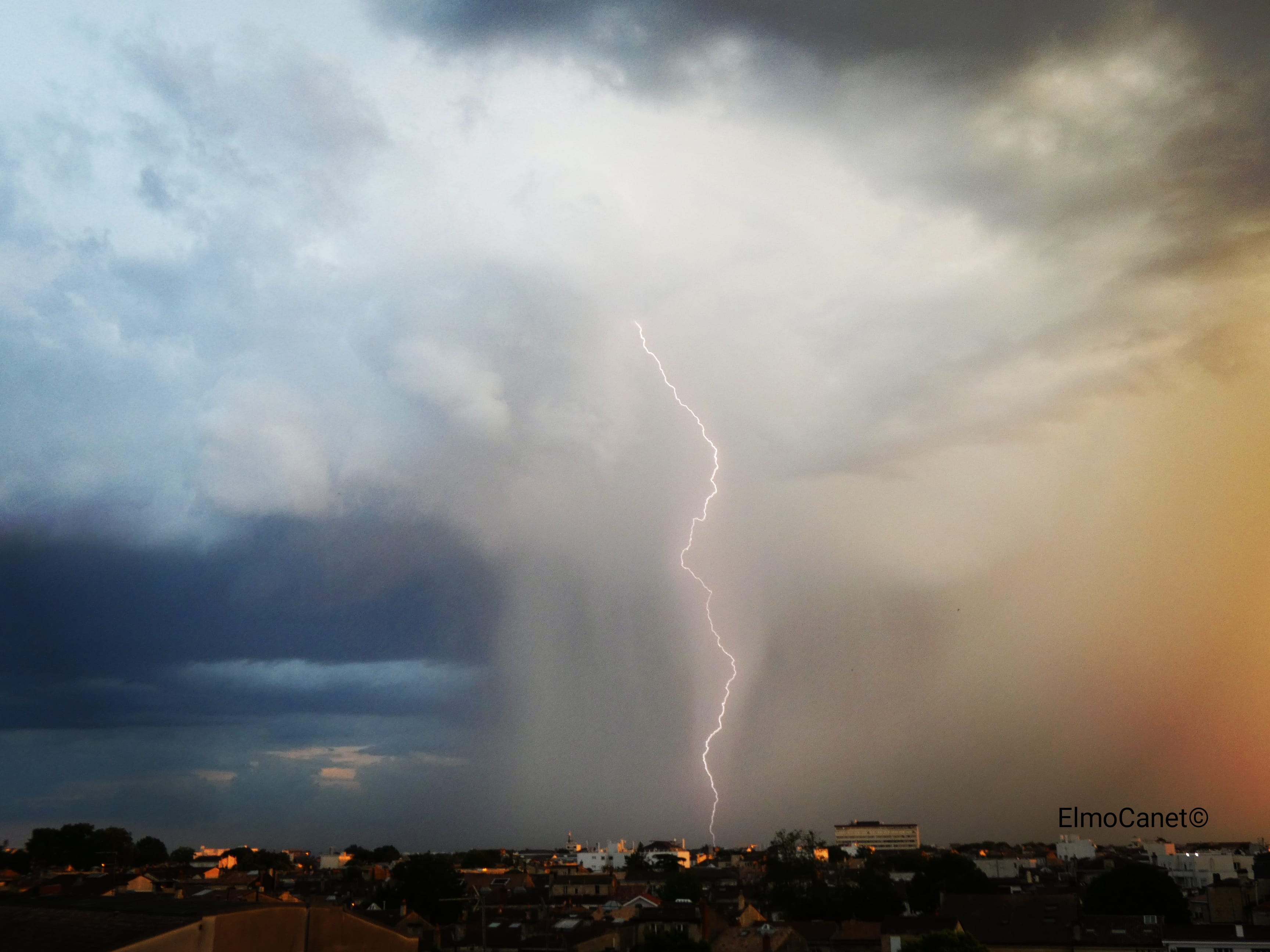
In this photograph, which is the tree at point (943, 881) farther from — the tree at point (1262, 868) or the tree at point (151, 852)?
the tree at point (151, 852)

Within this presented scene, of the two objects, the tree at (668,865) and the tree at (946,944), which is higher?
the tree at (946,944)

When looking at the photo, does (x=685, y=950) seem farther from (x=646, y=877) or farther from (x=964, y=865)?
(x=646, y=877)

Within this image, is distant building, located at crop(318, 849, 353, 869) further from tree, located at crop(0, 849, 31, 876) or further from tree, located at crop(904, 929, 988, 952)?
tree, located at crop(904, 929, 988, 952)

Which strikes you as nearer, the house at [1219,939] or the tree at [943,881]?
the house at [1219,939]

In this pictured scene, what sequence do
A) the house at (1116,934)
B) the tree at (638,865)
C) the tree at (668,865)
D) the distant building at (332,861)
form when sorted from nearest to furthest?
the house at (1116,934), the tree at (638,865), the tree at (668,865), the distant building at (332,861)

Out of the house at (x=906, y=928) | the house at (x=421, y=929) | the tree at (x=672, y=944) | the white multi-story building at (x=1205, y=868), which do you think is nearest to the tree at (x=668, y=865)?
the house at (x=906, y=928)

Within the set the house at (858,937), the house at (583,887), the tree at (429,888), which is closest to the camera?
the house at (858,937)
